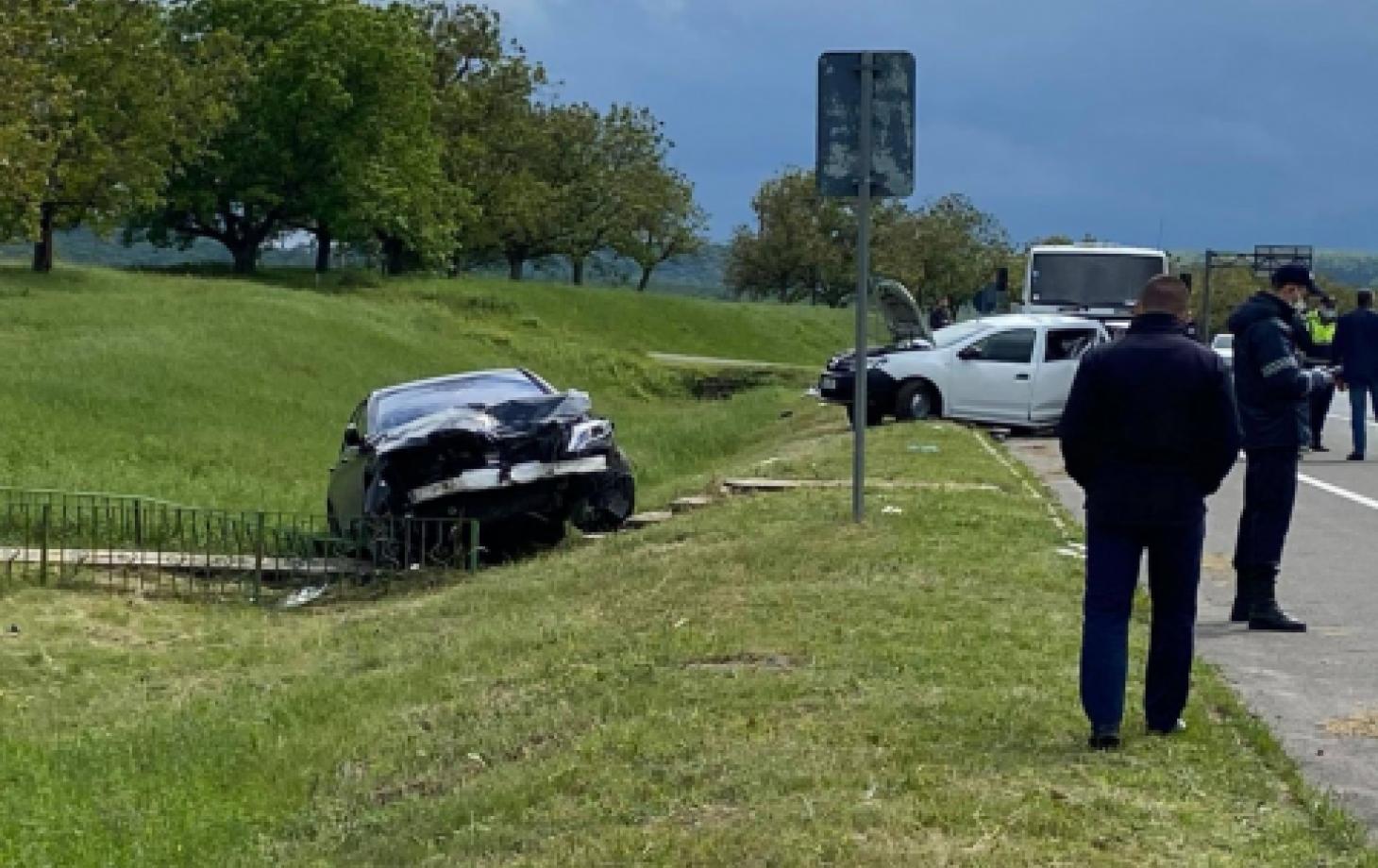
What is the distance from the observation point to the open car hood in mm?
23594

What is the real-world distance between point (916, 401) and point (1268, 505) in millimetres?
13857

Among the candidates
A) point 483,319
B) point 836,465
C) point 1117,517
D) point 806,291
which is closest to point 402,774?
point 1117,517

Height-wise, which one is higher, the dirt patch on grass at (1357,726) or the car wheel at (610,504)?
the dirt patch on grass at (1357,726)

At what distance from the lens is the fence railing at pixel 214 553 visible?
1368 cm

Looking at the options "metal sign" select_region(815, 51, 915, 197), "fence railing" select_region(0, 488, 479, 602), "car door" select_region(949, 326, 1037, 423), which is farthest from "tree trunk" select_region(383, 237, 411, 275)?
"metal sign" select_region(815, 51, 915, 197)

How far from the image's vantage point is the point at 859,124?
439 inches

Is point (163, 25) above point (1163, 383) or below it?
above

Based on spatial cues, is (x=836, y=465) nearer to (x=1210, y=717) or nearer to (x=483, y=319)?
(x=1210, y=717)

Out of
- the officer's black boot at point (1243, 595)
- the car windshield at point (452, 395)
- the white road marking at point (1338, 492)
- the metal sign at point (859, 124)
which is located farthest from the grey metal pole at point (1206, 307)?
the officer's black boot at point (1243, 595)

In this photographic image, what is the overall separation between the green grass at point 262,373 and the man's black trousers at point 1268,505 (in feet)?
30.0

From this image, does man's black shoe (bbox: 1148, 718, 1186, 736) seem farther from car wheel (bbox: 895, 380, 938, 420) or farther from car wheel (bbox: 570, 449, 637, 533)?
car wheel (bbox: 895, 380, 938, 420)

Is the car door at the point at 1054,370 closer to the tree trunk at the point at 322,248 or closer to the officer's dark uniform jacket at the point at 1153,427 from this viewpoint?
the officer's dark uniform jacket at the point at 1153,427

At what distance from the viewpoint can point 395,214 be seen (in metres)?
55.5

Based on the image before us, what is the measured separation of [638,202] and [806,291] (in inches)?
704
